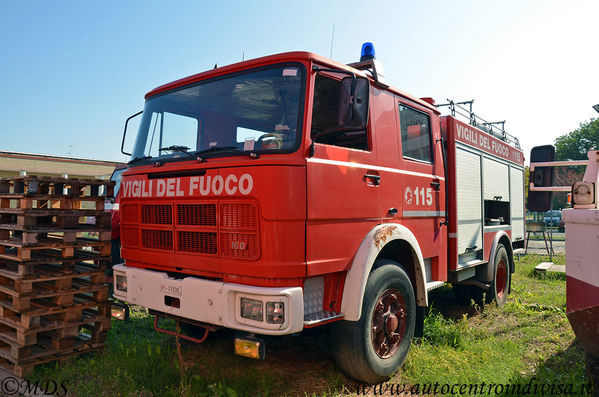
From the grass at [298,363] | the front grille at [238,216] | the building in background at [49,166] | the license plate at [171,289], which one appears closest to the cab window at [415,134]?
the front grille at [238,216]

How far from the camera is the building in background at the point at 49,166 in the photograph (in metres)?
28.4

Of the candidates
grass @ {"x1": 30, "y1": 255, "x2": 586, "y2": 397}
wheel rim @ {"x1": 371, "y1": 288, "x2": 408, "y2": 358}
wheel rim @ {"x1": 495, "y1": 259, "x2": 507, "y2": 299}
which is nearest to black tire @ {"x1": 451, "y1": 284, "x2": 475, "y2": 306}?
wheel rim @ {"x1": 495, "y1": 259, "x2": 507, "y2": 299}

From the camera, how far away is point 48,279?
12.5ft

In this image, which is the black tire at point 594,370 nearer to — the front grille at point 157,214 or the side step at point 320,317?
the side step at point 320,317

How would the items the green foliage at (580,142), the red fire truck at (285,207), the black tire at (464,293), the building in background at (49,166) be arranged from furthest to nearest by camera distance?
the green foliage at (580,142) → the building in background at (49,166) → the black tire at (464,293) → the red fire truck at (285,207)

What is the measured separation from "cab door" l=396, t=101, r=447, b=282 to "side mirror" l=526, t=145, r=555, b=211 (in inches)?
38.4

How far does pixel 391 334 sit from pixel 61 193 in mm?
3352

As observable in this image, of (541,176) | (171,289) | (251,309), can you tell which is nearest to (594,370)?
(541,176)

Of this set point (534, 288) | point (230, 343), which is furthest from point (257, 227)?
point (534, 288)

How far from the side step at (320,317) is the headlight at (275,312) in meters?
0.21

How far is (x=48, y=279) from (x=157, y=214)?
1.15 metres

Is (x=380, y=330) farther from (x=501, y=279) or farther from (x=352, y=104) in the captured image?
(x=501, y=279)

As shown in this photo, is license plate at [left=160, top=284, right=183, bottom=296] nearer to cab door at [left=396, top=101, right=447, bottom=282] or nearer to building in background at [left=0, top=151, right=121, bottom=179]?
cab door at [left=396, top=101, right=447, bottom=282]

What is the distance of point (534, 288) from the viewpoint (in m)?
7.74
